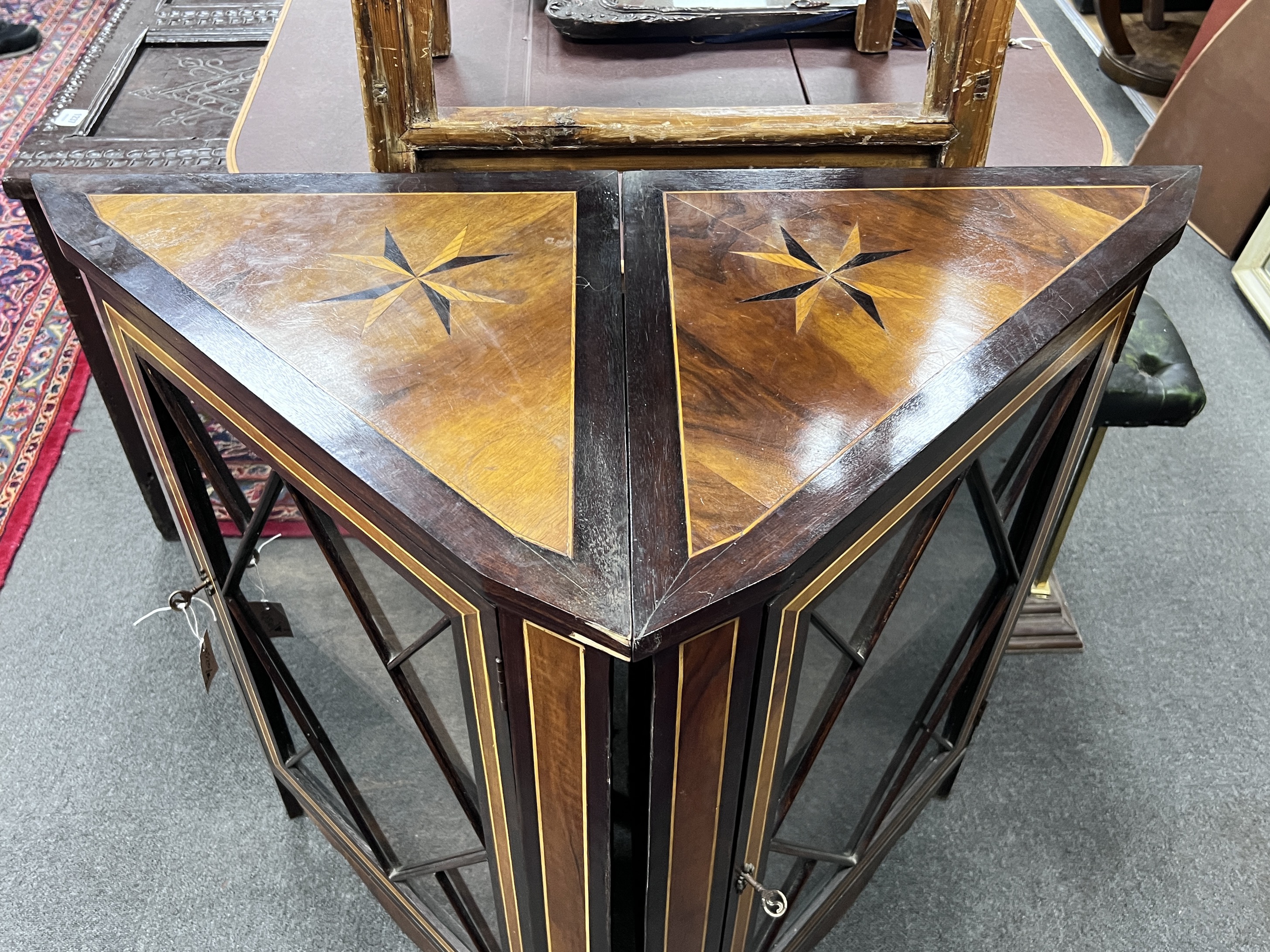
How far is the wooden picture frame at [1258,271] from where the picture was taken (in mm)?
2117

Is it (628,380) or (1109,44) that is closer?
(628,380)

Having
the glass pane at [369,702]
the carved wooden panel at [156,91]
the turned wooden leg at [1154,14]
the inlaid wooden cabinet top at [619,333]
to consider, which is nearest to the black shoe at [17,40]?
the carved wooden panel at [156,91]

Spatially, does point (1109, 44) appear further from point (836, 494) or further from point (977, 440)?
point (836, 494)

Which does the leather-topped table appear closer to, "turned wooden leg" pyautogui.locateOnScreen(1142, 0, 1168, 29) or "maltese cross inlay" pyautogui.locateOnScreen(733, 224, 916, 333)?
"maltese cross inlay" pyautogui.locateOnScreen(733, 224, 916, 333)

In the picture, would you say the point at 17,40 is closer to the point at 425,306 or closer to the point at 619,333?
the point at 425,306

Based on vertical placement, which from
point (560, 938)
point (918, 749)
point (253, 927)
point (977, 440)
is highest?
point (977, 440)

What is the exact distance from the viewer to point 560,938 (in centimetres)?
83

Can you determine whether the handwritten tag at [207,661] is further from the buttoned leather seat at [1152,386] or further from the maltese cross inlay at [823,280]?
the buttoned leather seat at [1152,386]

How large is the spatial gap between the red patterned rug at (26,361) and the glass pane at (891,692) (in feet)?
4.52

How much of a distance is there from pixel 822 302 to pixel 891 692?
0.38 meters

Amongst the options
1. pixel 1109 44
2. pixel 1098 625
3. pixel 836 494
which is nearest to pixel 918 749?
pixel 836 494

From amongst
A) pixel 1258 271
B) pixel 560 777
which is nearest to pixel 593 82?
pixel 560 777

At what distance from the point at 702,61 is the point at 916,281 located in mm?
646

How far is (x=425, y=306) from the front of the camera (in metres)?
0.78
